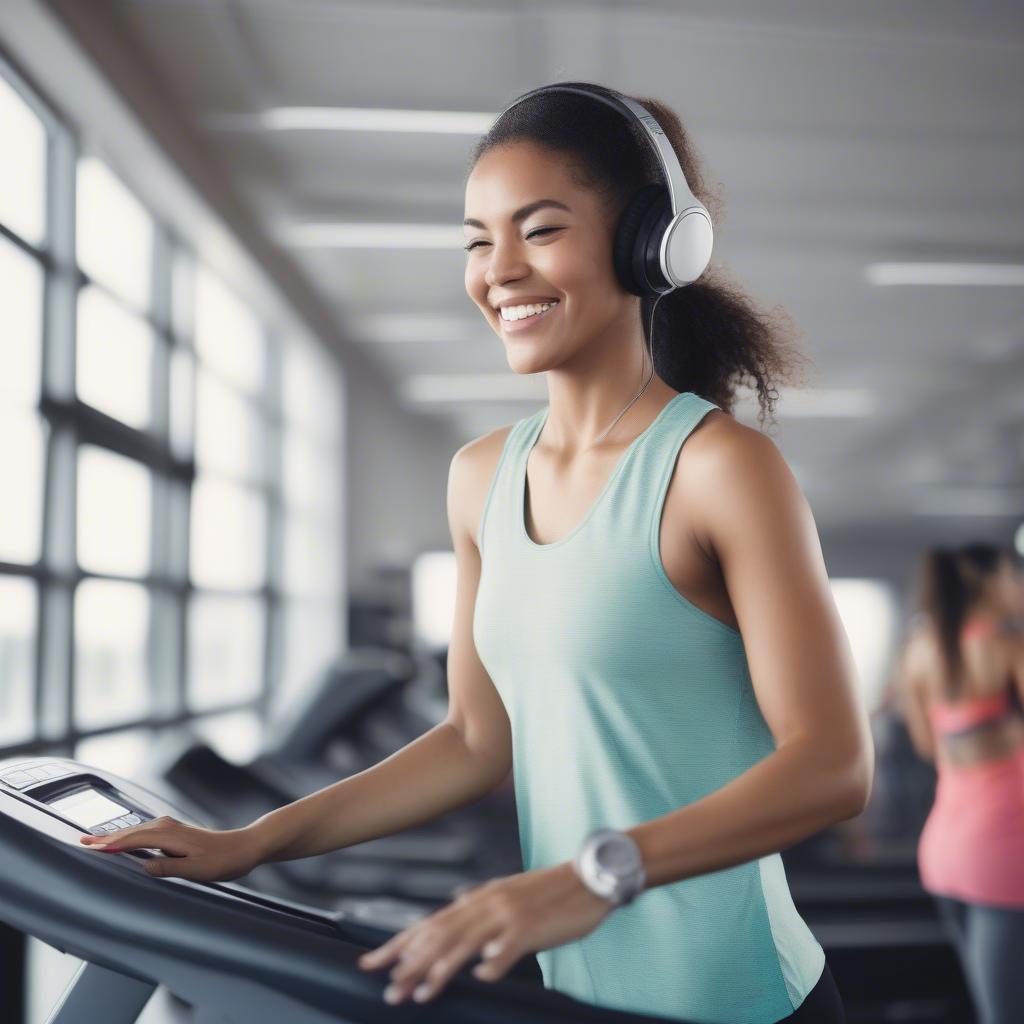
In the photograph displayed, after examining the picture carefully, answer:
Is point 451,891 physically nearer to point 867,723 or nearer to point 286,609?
point 867,723

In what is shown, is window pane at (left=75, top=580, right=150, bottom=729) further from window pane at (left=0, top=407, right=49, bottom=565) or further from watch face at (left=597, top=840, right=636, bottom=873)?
watch face at (left=597, top=840, right=636, bottom=873)

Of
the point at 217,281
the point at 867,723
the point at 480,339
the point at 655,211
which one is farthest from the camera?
the point at 480,339

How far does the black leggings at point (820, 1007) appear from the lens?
0.83m

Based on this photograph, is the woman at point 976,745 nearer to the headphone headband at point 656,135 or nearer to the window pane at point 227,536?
the headphone headband at point 656,135

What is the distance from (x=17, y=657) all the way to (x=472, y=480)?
271 centimetres

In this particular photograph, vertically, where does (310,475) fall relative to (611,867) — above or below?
above

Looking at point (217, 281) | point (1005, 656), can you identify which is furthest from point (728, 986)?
point (217, 281)

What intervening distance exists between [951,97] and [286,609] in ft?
16.0

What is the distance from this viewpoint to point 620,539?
2.68 feet

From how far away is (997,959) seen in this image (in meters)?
2.26

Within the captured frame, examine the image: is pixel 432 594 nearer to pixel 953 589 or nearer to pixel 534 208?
pixel 953 589

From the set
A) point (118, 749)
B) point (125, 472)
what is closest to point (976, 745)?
point (118, 749)

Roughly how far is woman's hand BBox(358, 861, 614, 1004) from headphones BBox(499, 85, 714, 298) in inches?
18.5

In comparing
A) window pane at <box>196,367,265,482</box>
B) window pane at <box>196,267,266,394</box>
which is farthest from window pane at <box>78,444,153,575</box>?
window pane at <box>196,267,266,394</box>
